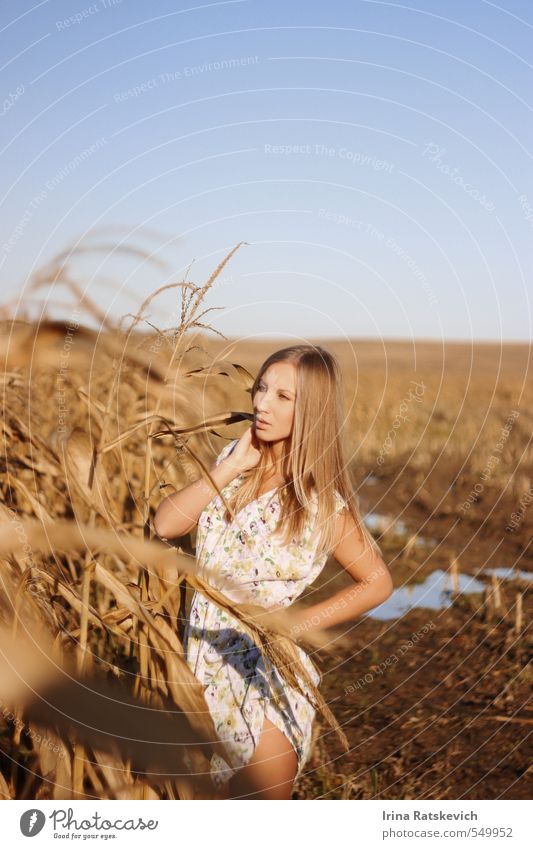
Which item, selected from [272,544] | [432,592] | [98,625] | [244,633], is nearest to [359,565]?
[272,544]

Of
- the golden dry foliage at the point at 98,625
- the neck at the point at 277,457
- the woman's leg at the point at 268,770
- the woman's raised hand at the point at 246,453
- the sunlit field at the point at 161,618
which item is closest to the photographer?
the golden dry foliage at the point at 98,625

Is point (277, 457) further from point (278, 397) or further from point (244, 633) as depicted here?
point (244, 633)

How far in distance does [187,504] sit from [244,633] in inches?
14.4

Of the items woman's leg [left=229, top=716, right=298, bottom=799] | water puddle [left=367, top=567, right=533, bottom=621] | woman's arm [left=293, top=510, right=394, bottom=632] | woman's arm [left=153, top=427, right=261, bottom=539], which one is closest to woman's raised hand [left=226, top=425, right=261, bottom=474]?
woman's arm [left=153, top=427, right=261, bottom=539]

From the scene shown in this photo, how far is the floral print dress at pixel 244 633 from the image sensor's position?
2.21 metres

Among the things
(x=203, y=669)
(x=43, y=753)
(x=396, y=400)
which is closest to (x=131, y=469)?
(x=203, y=669)

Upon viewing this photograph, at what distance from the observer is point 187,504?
7.36 feet

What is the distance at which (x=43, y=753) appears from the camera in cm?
202

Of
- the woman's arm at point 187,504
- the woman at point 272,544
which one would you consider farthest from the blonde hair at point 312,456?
the woman's arm at point 187,504

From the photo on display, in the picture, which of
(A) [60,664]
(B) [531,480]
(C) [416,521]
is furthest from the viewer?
(B) [531,480]

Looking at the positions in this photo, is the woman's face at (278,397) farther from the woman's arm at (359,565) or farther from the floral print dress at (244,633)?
the woman's arm at (359,565)

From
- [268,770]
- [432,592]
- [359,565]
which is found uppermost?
[359,565]

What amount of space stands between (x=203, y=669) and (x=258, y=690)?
15cm

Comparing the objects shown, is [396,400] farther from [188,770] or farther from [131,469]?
[188,770]
